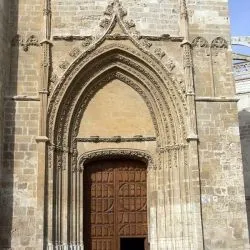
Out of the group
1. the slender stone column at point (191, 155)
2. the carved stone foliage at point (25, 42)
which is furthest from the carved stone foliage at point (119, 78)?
the carved stone foliage at point (25, 42)

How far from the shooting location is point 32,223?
35.4ft

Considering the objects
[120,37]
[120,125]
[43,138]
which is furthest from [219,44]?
[43,138]

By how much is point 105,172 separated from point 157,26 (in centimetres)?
374

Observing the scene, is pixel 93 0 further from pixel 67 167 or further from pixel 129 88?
pixel 67 167

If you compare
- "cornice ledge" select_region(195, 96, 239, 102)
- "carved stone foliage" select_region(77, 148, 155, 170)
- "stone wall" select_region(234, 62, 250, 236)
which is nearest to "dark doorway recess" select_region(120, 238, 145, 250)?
"carved stone foliage" select_region(77, 148, 155, 170)

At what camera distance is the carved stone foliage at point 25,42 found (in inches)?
467

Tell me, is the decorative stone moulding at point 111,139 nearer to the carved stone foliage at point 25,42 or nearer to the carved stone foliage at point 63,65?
the carved stone foliage at point 63,65

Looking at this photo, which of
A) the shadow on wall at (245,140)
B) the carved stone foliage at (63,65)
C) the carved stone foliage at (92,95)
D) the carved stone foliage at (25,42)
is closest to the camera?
the carved stone foliage at (92,95)

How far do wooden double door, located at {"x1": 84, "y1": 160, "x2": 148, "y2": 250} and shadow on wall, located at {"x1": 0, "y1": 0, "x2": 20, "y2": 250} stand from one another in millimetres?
1815

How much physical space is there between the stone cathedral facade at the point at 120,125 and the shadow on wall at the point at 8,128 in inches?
1.1

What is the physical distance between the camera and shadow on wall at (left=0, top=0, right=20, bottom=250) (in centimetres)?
1072

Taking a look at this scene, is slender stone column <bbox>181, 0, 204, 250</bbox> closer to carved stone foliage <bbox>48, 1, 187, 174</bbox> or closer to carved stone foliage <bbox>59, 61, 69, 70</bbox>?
carved stone foliage <bbox>48, 1, 187, 174</bbox>

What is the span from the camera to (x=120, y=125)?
12.1 meters

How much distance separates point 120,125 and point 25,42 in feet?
9.72
